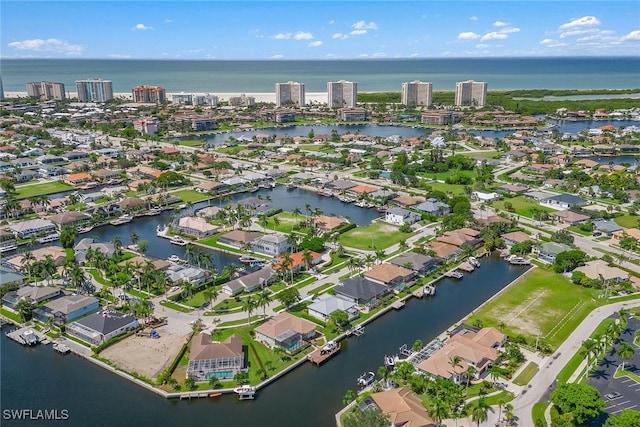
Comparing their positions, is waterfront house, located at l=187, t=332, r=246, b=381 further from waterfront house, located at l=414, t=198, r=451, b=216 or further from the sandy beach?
waterfront house, located at l=414, t=198, r=451, b=216

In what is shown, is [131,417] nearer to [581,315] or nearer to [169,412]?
[169,412]

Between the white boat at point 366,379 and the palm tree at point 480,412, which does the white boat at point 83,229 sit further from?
the palm tree at point 480,412

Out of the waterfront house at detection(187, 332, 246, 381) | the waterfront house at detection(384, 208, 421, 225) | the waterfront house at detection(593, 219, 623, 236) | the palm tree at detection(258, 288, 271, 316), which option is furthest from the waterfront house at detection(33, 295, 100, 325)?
the waterfront house at detection(593, 219, 623, 236)

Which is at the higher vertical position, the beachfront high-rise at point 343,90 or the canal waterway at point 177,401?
the beachfront high-rise at point 343,90

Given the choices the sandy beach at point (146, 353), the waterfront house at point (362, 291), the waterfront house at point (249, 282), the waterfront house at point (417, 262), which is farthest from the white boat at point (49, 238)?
the waterfront house at point (417, 262)

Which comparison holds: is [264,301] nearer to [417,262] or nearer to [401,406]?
[401,406]

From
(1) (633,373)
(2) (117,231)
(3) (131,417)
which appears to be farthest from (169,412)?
(2) (117,231)
